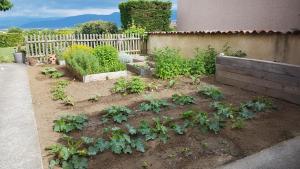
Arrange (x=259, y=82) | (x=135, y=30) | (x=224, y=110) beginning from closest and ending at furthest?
(x=224, y=110) → (x=259, y=82) → (x=135, y=30)

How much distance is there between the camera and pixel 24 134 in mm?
5293

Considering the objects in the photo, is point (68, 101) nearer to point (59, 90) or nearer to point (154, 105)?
point (59, 90)

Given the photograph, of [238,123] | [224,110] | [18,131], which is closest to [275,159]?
[238,123]

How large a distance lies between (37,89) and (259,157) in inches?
264

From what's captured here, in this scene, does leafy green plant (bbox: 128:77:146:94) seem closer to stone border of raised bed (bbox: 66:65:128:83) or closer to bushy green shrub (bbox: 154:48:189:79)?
bushy green shrub (bbox: 154:48:189:79)

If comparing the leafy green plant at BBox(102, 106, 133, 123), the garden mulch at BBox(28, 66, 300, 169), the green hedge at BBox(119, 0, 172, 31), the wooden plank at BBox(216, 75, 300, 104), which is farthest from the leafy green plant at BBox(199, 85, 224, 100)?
the green hedge at BBox(119, 0, 172, 31)

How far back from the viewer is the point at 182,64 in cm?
1022

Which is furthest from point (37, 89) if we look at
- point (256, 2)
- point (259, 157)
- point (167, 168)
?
point (256, 2)

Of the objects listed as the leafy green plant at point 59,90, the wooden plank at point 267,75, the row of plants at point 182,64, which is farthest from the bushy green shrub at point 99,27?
the wooden plank at point 267,75

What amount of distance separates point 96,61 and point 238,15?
6.83 m

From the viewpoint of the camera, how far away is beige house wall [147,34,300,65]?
887 centimetres

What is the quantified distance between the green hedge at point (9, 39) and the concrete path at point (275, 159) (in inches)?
1126

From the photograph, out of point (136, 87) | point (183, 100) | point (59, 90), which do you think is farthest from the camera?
point (59, 90)

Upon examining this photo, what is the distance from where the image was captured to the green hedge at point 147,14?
19166 mm
